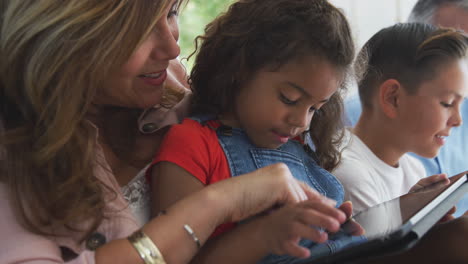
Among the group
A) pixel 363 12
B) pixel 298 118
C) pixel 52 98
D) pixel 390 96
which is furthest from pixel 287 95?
pixel 363 12

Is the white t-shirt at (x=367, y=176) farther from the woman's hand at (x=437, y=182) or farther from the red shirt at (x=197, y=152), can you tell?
the red shirt at (x=197, y=152)

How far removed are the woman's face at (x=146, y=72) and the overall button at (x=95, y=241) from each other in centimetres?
22

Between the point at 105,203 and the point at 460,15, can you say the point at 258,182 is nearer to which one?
the point at 105,203

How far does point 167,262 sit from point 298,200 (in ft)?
0.66

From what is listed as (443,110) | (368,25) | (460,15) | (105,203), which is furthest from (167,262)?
(368,25)

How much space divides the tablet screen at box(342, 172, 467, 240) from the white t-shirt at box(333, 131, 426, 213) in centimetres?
24

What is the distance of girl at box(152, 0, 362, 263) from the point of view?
852 mm

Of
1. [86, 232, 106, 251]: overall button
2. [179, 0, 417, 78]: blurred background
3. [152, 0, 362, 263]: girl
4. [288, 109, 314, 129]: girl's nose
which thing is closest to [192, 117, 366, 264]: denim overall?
[152, 0, 362, 263]: girl

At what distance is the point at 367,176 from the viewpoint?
116 cm

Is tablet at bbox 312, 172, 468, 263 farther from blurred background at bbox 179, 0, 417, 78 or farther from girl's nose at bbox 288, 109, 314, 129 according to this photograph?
blurred background at bbox 179, 0, 417, 78

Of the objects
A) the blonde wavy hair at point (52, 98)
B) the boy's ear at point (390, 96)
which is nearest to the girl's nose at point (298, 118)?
the blonde wavy hair at point (52, 98)

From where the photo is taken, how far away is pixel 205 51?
982 millimetres

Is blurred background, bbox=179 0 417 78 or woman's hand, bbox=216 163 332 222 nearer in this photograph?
woman's hand, bbox=216 163 332 222

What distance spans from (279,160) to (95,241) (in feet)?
1.23
